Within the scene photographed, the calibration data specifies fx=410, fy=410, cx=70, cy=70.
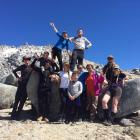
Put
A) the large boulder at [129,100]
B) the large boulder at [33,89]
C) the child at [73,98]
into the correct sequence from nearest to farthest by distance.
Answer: the child at [73,98], the large boulder at [129,100], the large boulder at [33,89]

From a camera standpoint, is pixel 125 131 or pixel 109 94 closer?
pixel 125 131

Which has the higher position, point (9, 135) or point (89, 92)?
point (89, 92)

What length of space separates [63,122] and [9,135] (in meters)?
2.70

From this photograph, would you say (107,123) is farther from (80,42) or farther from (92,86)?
(80,42)

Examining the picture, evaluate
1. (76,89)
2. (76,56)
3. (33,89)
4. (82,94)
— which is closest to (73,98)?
(76,89)

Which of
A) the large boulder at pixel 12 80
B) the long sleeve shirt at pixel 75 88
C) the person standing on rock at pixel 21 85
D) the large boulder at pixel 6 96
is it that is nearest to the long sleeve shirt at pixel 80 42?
the person standing on rock at pixel 21 85

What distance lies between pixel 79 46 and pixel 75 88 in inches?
139

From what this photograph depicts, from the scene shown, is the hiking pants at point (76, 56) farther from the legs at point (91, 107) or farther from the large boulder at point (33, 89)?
the legs at point (91, 107)

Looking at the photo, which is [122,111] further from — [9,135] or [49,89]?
[9,135]

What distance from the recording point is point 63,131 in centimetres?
1609

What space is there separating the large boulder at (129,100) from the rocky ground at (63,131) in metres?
1.03

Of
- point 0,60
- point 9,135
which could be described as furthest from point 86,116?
point 0,60

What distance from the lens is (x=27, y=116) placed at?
18.8 m

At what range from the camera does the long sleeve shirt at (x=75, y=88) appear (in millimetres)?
17219
